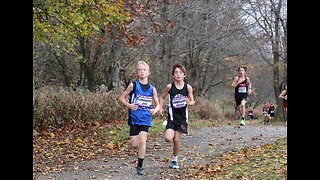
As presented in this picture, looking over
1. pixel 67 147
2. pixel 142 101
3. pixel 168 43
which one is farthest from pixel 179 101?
pixel 168 43

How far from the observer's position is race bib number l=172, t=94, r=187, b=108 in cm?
845

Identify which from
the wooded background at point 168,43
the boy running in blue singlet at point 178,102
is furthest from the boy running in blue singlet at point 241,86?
the boy running in blue singlet at point 178,102

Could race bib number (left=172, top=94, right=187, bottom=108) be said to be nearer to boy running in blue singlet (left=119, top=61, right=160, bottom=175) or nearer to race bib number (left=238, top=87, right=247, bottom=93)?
boy running in blue singlet (left=119, top=61, right=160, bottom=175)

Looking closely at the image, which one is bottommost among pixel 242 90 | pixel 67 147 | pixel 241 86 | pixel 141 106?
pixel 67 147

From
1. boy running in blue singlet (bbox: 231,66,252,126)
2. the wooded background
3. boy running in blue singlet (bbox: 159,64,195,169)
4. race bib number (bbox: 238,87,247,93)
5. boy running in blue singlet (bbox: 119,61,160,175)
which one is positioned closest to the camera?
boy running in blue singlet (bbox: 119,61,160,175)

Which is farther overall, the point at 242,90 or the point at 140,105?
the point at 242,90

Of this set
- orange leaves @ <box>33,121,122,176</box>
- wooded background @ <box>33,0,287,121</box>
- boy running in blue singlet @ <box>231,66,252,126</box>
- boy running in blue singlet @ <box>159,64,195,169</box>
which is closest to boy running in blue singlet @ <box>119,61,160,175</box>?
boy running in blue singlet @ <box>159,64,195,169</box>

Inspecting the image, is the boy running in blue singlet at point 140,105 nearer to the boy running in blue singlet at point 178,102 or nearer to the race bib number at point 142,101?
the race bib number at point 142,101

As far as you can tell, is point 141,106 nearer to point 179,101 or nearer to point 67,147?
point 179,101

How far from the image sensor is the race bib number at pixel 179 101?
8453 mm

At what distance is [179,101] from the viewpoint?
846 cm

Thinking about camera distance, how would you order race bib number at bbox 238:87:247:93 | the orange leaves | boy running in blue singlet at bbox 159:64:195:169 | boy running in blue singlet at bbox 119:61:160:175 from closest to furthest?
boy running in blue singlet at bbox 119:61:160:175 < boy running in blue singlet at bbox 159:64:195:169 < the orange leaves < race bib number at bbox 238:87:247:93
